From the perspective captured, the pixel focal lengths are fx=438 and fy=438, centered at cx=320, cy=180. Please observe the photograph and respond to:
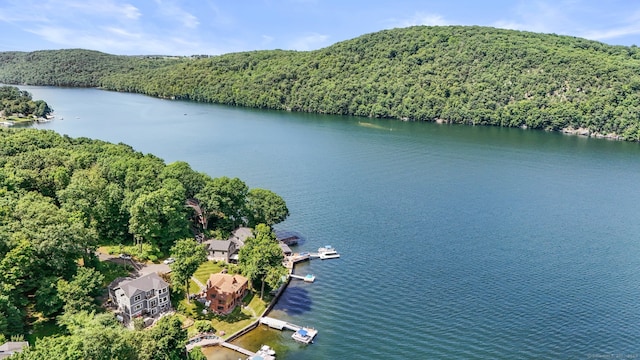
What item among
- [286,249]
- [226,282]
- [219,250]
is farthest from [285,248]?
[226,282]

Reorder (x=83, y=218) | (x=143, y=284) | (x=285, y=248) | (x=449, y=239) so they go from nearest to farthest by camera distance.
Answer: (x=143, y=284) < (x=83, y=218) < (x=285, y=248) < (x=449, y=239)

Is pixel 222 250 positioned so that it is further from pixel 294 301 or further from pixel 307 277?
pixel 294 301

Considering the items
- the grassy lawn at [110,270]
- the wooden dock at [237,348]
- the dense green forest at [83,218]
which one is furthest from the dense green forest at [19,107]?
the wooden dock at [237,348]

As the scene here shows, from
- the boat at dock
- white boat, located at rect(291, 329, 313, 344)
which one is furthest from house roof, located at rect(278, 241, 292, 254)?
white boat, located at rect(291, 329, 313, 344)

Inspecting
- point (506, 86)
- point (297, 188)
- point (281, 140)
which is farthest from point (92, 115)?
point (506, 86)

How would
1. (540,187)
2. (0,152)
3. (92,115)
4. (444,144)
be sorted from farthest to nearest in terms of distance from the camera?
(92,115) → (444,144) → (540,187) → (0,152)

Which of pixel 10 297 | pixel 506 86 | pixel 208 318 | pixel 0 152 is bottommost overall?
pixel 208 318

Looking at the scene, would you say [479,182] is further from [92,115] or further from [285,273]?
[92,115]
